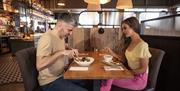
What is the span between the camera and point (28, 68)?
2020 mm

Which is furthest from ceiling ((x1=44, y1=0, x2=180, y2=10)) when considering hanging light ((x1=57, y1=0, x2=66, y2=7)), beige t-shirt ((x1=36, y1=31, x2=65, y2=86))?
beige t-shirt ((x1=36, y1=31, x2=65, y2=86))

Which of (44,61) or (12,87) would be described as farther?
(12,87)

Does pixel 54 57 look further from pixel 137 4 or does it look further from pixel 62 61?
pixel 137 4

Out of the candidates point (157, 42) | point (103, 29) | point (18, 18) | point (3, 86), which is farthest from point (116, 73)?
point (18, 18)

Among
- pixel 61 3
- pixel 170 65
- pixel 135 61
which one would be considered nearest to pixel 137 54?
pixel 135 61

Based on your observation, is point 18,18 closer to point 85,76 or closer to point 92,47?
point 92,47

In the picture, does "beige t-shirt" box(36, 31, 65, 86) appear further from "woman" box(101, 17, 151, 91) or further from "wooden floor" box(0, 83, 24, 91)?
"wooden floor" box(0, 83, 24, 91)

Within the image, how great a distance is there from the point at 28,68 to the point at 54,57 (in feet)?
1.21

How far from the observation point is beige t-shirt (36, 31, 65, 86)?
191 cm

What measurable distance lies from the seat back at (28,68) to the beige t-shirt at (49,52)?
0.30 feet

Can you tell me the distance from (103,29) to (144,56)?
1759mm

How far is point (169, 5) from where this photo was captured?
948 centimetres

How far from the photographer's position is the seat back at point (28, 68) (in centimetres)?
192

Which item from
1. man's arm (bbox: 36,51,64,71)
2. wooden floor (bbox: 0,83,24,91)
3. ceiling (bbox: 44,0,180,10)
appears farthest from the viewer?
ceiling (bbox: 44,0,180,10)
